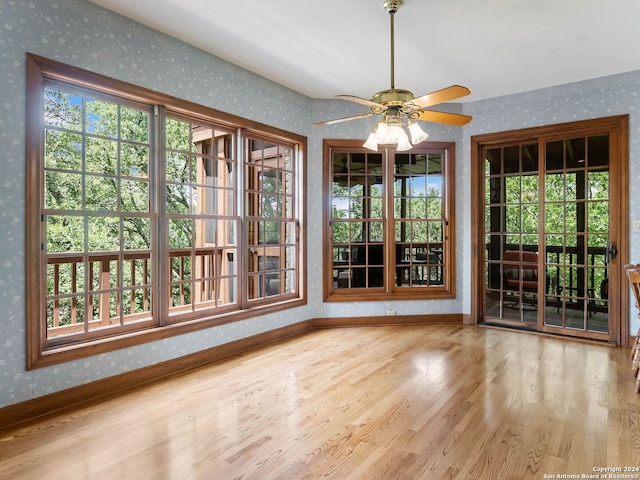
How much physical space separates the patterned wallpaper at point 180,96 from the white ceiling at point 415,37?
193 millimetres

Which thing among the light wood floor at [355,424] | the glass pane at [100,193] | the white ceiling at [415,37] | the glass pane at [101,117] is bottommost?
the light wood floor at [355,424]

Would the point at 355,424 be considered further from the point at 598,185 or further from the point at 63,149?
the point at 598,185

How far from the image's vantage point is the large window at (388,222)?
5.29m

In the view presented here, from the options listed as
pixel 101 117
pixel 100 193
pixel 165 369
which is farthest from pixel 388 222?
pixel 101 117

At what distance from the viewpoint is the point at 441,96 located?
2.48 m

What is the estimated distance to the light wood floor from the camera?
6.82 ft

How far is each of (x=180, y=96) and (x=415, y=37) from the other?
217cm

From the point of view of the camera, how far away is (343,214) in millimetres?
5312

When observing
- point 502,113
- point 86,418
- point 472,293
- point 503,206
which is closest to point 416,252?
point 472,293

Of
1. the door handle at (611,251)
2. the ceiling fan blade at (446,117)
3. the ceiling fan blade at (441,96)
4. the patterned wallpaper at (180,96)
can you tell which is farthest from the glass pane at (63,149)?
the door handle at (611,251)

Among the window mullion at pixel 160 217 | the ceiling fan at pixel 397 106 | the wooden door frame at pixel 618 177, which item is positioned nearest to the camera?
the ceiling fan at pixel 397 106

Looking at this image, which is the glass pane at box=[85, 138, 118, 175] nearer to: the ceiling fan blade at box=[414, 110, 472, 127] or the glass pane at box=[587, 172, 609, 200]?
the ceiling fan blade at box=[414, 110, 472, 127]

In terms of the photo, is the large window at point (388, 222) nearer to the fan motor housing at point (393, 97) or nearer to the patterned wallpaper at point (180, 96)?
the patterned wallpaper at point (180, 96)

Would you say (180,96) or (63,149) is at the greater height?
(180,96)
